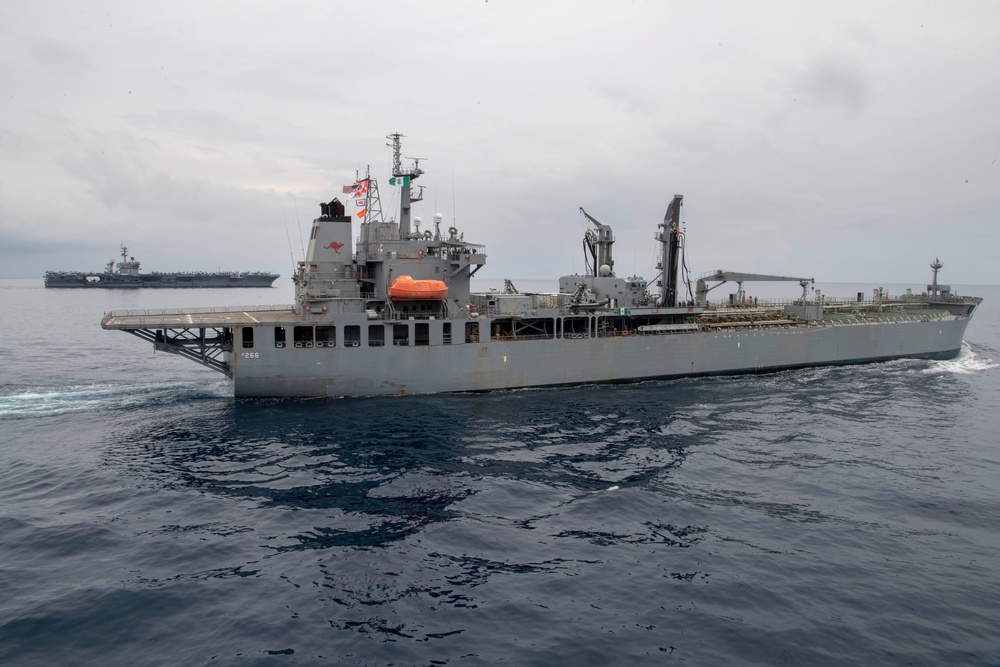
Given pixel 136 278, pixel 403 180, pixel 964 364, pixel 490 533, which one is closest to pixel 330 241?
pixel 403 180

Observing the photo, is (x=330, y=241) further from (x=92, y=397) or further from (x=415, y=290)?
(x=92, y=397)

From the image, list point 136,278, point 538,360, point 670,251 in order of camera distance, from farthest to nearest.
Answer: point 136,278 < point 670,251 < point 538,360

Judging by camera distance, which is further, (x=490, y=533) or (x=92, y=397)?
(x=92, y=397)

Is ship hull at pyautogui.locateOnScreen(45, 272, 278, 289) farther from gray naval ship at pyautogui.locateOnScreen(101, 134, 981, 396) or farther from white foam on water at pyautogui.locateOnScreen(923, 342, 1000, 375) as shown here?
white foam on water at pyautogui.locateOnScreen(923, 342, 1000, 375)

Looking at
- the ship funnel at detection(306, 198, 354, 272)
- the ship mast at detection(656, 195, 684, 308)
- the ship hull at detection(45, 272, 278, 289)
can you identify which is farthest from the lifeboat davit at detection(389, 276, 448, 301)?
the ship hull at detection(45, 272, 278, 289)

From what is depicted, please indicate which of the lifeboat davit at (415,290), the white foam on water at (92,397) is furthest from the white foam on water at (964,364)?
the white foam on water at (92,397)

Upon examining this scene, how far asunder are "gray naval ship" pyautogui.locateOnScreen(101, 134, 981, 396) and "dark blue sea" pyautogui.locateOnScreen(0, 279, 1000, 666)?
2692mm

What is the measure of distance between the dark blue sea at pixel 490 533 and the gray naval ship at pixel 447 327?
2.69 meters

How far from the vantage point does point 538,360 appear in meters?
39.2

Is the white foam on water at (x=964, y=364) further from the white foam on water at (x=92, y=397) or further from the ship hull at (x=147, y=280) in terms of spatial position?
the ship hull at (x=147, y=280)

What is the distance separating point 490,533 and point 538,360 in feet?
69.3

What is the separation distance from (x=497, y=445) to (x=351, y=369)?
11.8 m

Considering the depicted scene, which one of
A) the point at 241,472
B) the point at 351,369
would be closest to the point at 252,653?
the point at 241,472

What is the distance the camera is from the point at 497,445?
2755cm
